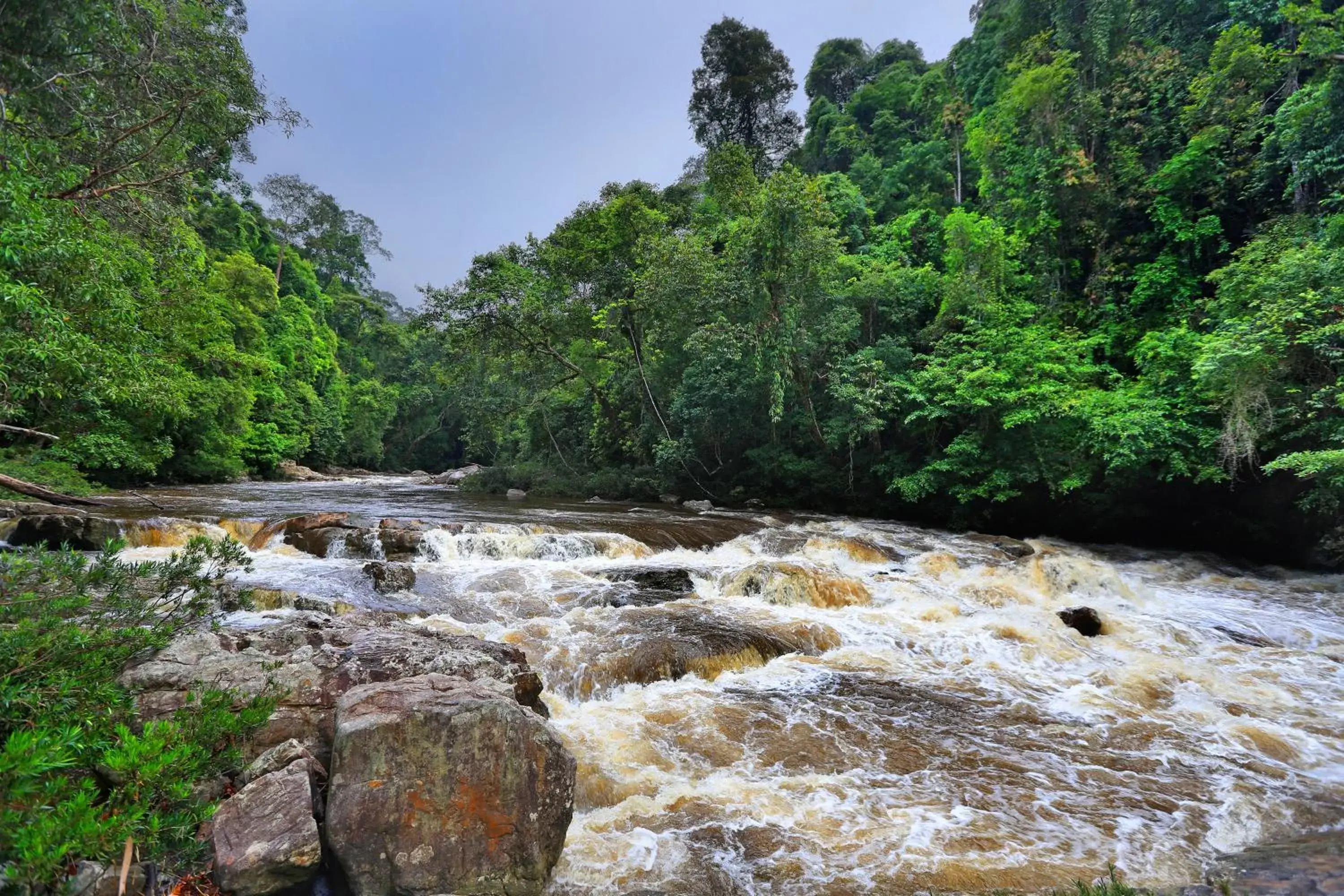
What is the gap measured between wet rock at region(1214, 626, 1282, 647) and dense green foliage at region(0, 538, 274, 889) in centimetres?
989

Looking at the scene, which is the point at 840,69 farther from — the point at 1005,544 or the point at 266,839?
the point at 266,839

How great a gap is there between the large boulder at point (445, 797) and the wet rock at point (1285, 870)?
10.5ft

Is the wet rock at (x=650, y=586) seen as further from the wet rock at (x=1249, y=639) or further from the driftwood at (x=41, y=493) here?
the wet rock at (x=1249, y=639)

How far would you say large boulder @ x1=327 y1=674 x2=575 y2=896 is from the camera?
2744 millimetres

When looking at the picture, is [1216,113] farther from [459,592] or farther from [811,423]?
[459,592]

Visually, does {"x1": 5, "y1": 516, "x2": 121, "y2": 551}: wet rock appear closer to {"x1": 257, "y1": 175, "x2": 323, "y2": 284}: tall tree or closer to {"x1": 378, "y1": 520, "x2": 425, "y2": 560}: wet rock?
{"x1": 378, "y1": 520, "x2": 425, "y2": 560}: wet rock

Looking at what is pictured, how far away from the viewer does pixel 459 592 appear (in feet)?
25.7

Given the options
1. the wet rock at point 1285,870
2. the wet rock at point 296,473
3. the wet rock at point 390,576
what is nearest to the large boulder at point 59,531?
the wet rock at point 390,576

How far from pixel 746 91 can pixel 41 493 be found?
34.6 metres

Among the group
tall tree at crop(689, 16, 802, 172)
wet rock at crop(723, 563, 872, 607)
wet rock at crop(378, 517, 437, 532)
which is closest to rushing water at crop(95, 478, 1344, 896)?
wet rock at crop(723, 563, 872, 607)

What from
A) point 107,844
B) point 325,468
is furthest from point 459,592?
point 325,468

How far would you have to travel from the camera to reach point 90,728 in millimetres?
2285

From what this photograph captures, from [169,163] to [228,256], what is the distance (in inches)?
835

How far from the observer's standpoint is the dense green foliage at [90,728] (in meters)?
1.81
